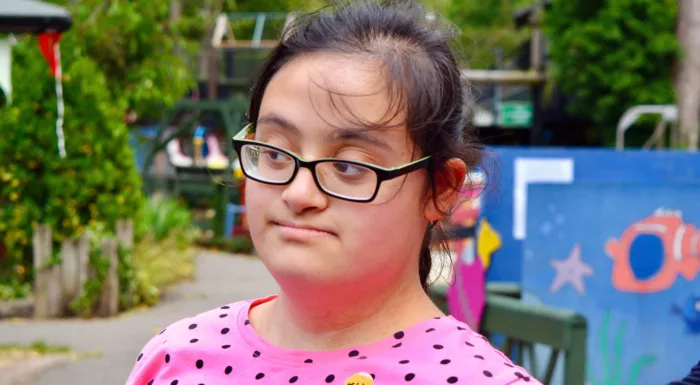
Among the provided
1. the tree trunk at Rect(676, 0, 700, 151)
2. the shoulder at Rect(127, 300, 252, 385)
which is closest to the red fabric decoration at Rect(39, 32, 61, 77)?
the shoulder at Rect(127, 300, 252, 385)

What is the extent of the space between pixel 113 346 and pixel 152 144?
997 cm

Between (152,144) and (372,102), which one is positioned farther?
(152,144)

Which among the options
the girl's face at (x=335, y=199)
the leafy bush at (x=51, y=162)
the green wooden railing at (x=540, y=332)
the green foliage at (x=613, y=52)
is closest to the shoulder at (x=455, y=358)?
the girl's face at (x=335, y=199)

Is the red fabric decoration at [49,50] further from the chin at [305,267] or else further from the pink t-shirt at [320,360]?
the chin at [305,267]

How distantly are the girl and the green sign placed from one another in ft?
86.2

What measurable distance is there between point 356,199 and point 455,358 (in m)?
0.27

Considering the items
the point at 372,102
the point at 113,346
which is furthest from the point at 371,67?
the point at 113,346

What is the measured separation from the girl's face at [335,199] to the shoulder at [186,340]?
0.86 feet

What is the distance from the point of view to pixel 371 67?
4.79ft

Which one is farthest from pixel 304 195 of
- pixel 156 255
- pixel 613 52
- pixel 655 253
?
pixel 613 52

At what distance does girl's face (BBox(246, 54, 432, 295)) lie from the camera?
1405 mm

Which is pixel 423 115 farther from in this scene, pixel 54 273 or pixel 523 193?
pixel 54 273

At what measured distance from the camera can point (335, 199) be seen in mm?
1405

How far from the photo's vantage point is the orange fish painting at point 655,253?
4730 millimetres
